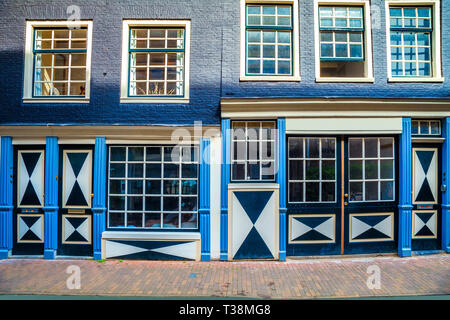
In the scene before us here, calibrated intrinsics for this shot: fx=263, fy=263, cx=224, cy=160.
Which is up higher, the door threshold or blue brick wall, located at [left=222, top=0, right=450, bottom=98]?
blue brick wall, located at [left=222, top=0, right=450, bottom=98]

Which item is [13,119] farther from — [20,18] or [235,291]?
[235,291]

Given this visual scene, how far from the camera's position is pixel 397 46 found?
21.9 ft

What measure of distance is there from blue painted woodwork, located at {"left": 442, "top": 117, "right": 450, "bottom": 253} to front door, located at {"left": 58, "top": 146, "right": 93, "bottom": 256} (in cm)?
870

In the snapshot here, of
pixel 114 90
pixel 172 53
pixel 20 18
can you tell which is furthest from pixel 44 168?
pixel 172 53

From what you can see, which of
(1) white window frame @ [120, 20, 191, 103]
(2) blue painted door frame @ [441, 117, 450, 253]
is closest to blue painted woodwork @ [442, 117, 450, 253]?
(2) blue painted door frame @ [441, 117, 450, 253]

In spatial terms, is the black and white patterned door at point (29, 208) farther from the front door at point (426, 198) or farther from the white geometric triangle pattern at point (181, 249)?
the front door at point (426, 198)

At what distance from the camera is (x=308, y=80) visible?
21.0 feet

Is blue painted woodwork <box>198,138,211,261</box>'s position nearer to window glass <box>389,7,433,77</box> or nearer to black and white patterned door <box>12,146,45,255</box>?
black and white patterned door <box>12,146,45,255</box>

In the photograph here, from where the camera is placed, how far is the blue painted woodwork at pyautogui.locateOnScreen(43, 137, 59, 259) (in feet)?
20.9

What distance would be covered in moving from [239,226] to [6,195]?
227 inches

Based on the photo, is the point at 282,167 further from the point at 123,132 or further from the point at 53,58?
the point at 53,58

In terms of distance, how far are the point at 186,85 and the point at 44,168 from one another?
4066mm

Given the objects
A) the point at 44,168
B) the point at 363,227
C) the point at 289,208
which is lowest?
the point at 363,227

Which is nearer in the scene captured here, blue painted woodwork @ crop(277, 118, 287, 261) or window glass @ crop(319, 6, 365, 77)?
blue painted woodwork @ crop(277, 118, 287, 261)
